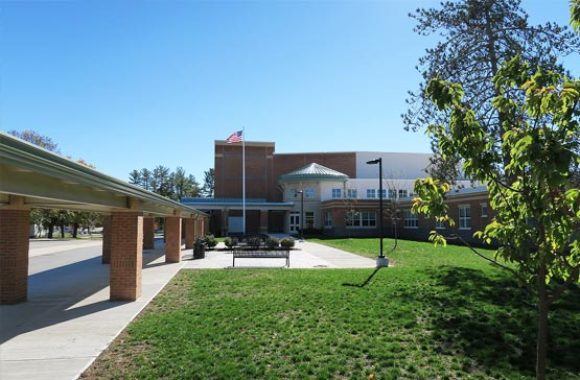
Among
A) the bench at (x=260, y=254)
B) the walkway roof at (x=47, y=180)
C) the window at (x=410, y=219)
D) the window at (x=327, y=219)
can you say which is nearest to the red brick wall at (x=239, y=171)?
the window at (x=327, y=219)

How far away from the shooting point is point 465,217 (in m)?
34.0

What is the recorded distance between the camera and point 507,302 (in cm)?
1016

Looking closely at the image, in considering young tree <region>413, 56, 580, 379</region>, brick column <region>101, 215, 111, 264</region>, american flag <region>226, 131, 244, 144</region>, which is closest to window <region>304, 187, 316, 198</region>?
american flag <region>226, 131, 244, 144</region>

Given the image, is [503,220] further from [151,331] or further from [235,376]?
[151,331]

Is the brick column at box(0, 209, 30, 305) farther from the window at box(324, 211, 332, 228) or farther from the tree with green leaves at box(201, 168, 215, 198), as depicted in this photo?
the tree with green leaves at box(201, 168, 215, 198)

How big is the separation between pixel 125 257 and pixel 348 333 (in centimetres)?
681

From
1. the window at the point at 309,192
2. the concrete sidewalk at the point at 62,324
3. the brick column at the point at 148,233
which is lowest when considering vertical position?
the concrete sidewalk at the point at 62,324

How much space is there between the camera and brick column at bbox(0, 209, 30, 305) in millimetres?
11367

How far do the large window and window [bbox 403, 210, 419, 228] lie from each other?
4268 millimetres

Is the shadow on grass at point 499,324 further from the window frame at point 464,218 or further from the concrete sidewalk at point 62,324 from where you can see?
the window frame at point 464,218

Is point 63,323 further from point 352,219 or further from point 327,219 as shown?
point 327,219

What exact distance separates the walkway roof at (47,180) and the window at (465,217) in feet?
92.3

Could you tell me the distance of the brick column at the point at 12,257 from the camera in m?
11.4

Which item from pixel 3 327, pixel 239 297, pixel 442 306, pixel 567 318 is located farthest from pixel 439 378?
pixel 3 327
